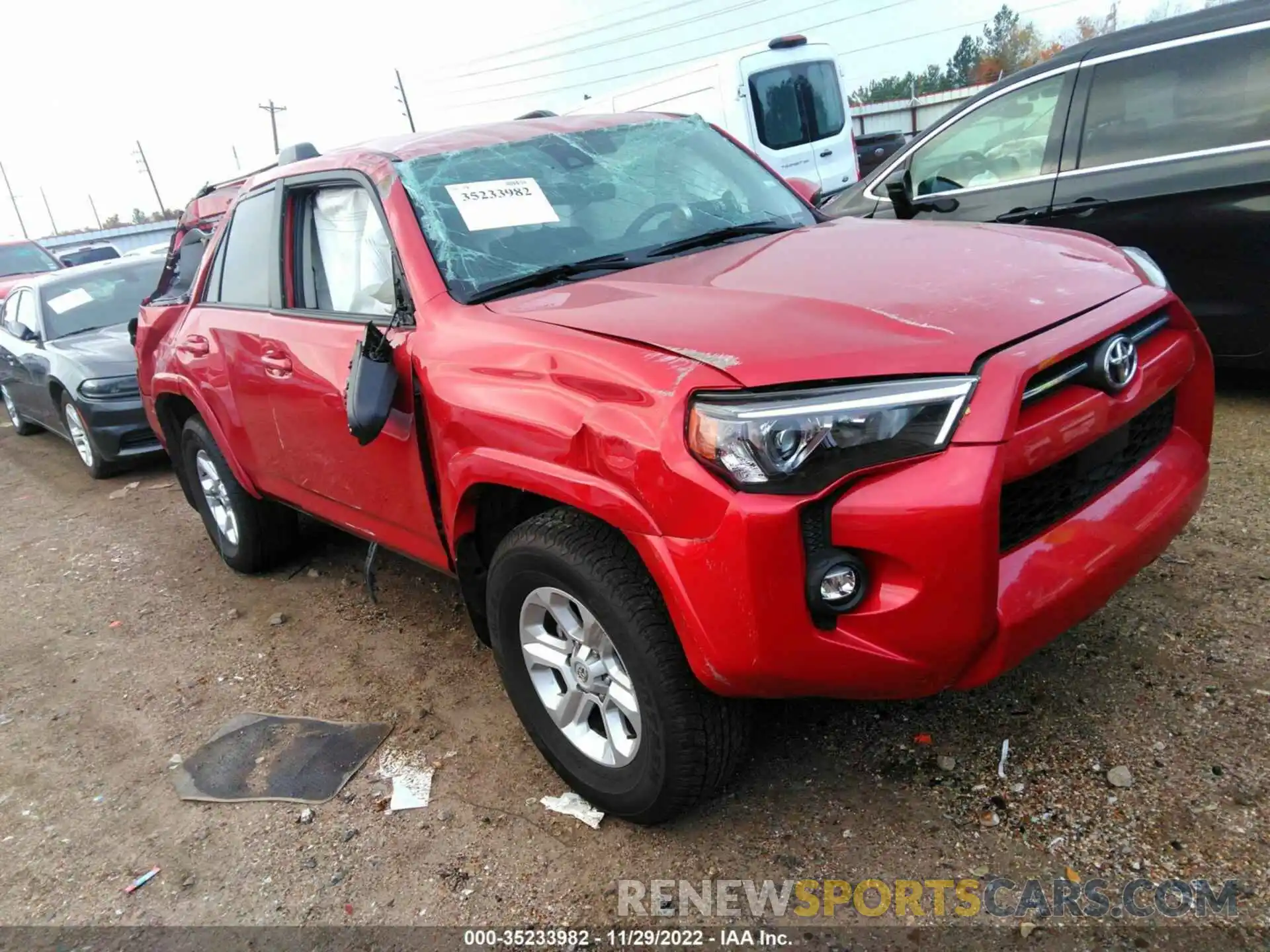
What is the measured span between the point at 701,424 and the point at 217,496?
3521 mm

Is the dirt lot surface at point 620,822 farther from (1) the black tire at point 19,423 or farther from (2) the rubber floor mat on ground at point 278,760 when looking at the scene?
(1) the black tire at point 19,423

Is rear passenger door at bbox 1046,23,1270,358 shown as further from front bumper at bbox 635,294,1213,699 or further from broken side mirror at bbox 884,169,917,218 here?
front bumper at bbox 635,294,1213,699

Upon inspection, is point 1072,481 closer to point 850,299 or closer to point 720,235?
point 850,299

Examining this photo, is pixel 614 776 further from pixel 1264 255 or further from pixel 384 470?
pixel 1264 255

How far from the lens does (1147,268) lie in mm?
2570

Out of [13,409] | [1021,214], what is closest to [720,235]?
[1021,214]

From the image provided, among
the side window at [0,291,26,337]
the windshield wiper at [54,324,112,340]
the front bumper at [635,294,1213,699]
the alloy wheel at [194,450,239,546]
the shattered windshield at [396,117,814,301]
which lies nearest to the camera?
the front bumper at [635,294,1213,699]

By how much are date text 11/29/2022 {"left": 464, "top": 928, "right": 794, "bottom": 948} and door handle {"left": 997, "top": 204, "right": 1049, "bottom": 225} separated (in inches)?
151

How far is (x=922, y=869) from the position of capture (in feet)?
7.11

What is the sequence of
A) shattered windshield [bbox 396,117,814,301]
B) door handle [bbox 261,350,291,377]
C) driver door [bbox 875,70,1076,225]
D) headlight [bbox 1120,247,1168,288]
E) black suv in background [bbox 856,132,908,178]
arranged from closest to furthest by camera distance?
headlight [bbox 1120,247,1168,288] → shattered windshield [bbox 396,117,814,301] → door handle [bbox 261,350,291,377] → driver door [bbox 875,70,1076,225] → black suv in background [bbox 856,132,908,178]

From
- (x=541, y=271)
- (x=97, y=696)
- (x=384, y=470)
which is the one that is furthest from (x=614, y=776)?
(x=97, y=696)

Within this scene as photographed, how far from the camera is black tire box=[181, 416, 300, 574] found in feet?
14.1

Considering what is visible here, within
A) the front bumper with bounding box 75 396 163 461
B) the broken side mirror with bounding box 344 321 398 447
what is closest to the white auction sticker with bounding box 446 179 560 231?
the broken side mirror with bounding box 344 321 398 447

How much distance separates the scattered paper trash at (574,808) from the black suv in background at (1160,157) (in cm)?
331
